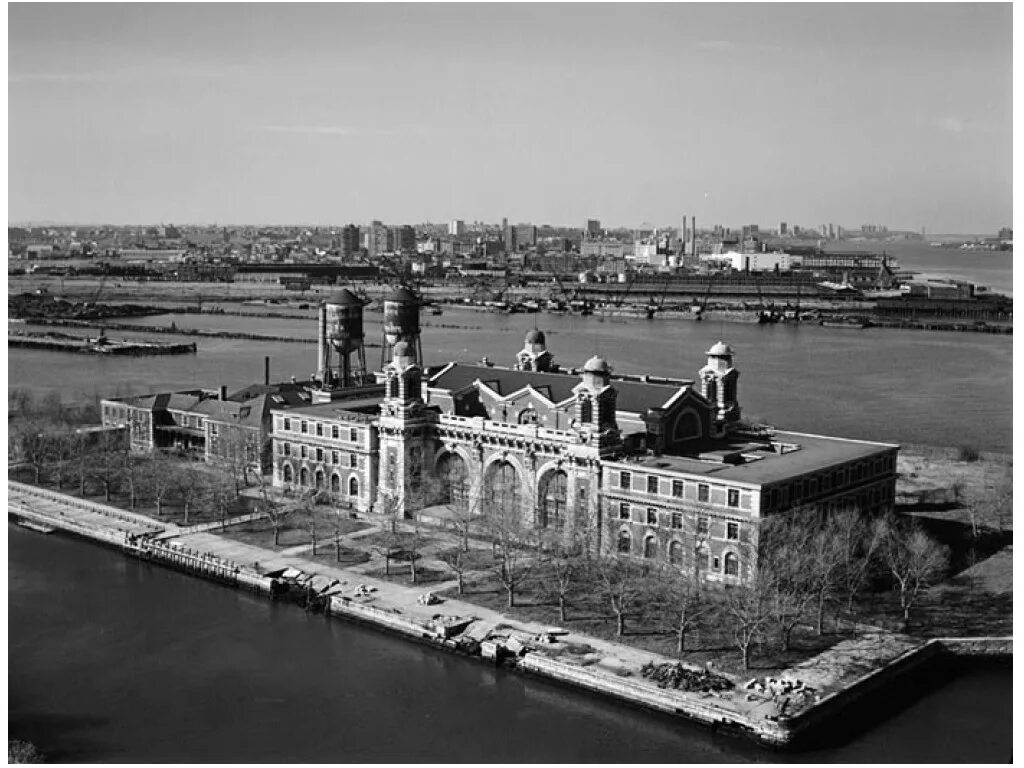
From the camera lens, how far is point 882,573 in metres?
27.8

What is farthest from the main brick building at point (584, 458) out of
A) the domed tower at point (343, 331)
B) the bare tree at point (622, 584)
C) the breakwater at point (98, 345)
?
the breakwater at point (98, 345)

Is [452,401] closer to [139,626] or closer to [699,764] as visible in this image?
[139,626]

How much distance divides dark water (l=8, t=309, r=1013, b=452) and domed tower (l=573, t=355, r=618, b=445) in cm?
2167

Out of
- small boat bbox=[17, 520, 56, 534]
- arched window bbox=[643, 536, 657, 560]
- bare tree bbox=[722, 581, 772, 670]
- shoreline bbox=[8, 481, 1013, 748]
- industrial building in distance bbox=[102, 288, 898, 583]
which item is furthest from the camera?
small boat bbox=[17, 520, 56, 534]

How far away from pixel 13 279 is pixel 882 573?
134m

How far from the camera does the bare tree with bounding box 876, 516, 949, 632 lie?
25812 millimetres

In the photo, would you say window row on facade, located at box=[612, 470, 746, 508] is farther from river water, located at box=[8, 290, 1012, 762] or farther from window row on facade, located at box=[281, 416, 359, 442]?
window row on facade, located at box=[281, 416, 359, 442]

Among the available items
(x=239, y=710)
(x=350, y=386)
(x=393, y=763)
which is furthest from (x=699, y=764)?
(x=350, y=386)

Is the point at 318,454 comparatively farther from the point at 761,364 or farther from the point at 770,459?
the point at 761,364

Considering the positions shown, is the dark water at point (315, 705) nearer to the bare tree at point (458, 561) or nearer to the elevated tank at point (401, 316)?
the bare tree at point (458, 561)

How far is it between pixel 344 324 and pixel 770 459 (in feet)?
58.8

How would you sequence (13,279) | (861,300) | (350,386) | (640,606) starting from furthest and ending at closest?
(13,279), (861,300), (350,386), (640,606)

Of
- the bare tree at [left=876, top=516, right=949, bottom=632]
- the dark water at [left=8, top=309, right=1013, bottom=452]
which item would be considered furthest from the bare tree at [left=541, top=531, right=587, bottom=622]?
the dark water at [left=8, top=309, right=1013, bottom=452]

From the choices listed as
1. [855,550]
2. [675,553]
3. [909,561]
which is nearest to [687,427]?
[675,553]
